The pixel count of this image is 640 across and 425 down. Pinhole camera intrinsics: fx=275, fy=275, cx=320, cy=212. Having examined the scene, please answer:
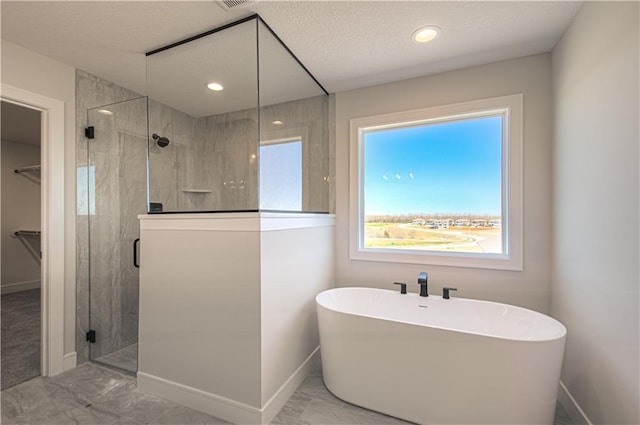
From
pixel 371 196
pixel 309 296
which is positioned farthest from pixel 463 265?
pixel 309 296

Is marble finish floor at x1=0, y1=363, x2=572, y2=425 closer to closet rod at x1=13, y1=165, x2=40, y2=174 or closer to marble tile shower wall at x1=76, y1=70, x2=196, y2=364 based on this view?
marble tile shower wall at x1=76, y1=70, x2=196, y2=364

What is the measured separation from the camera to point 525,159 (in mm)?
2180

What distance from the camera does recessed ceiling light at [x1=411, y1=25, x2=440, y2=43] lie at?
1.86m

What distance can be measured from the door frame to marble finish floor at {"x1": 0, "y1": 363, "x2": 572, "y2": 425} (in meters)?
0.24

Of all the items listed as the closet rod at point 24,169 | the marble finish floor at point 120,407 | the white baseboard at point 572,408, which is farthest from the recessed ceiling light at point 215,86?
the closet rod at point 24,169

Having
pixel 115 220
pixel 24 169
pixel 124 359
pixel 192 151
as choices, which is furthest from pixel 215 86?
pixel 24 169

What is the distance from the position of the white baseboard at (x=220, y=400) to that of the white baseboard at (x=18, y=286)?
432 centimetres

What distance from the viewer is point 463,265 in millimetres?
2344

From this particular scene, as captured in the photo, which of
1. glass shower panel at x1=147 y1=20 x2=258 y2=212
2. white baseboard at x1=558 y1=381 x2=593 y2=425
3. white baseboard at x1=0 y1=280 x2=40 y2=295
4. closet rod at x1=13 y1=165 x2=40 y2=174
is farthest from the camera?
white baseboard at x1=0 y1=280 x2=40 y2=295

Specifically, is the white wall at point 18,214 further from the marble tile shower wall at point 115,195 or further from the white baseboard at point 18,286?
the marble tile shower wall at point 115,195

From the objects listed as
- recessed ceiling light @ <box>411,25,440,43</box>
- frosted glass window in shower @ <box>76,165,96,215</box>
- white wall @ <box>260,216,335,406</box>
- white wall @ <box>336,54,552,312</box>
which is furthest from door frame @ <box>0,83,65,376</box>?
recessed ceiling light @ <box>411,25,440,43</box>

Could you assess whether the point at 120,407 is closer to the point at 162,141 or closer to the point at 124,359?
the point at 124,359

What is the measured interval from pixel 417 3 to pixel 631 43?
1.04 m

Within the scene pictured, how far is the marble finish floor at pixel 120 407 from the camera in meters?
1.73
